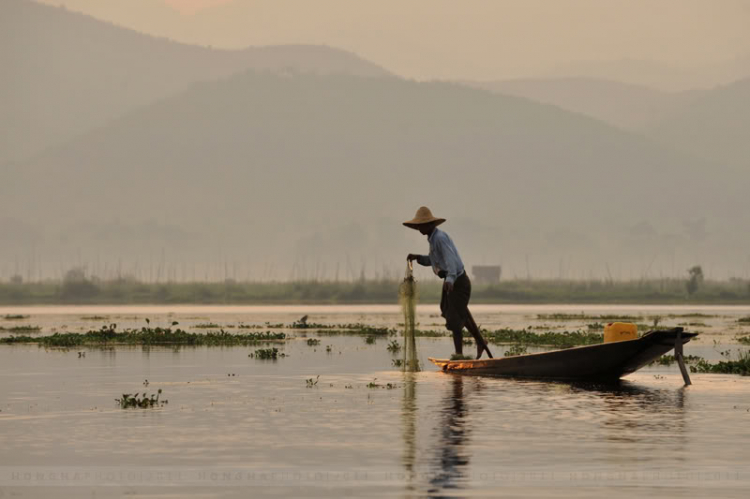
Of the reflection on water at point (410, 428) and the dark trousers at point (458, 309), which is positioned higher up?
the dark trousers at point (458, 309)

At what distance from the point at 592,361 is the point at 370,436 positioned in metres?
7.70

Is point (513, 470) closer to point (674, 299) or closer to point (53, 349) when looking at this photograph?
point (53, 349)

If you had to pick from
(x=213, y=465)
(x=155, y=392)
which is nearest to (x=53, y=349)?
(x=155, y=392)

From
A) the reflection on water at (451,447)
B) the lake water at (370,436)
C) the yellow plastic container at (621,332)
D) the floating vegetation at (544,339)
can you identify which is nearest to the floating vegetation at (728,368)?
the lake water at (370,436)

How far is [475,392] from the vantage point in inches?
861

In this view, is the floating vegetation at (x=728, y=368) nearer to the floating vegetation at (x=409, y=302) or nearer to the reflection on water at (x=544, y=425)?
the reflection on water at (x=544, y=425)

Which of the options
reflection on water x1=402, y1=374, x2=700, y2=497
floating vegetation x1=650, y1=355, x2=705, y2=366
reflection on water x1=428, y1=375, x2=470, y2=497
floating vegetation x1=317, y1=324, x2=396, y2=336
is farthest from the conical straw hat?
floating vegetation x1=317, y1=324, x2=396, y2=336

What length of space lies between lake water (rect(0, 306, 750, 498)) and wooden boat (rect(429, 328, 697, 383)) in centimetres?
42

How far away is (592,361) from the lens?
23.3 metres

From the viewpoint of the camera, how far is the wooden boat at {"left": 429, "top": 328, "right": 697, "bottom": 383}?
2253 centimetres

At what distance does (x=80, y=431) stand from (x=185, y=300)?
4167 inches

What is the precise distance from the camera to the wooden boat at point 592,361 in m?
22.5

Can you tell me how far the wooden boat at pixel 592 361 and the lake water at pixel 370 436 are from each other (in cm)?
42

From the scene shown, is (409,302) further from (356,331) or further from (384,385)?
(356,331)
